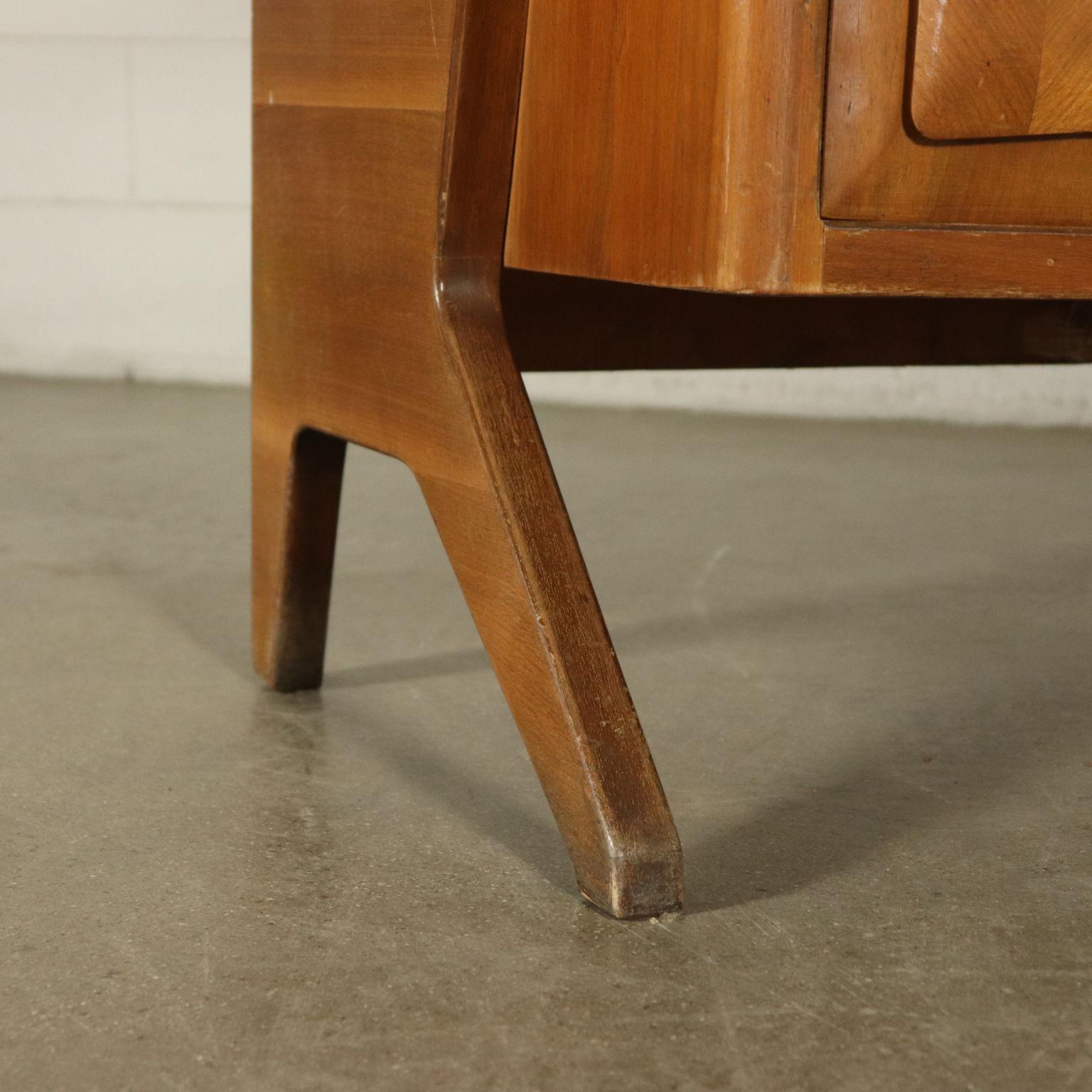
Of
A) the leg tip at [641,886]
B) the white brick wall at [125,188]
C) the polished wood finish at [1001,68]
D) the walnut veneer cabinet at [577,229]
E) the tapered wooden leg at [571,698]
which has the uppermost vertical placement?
the polished wood finish at [1001,68]

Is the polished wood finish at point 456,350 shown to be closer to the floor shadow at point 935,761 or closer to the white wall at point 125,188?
the floor shadow at point 935,761

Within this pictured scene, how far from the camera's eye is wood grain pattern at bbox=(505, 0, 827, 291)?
607 millimetres

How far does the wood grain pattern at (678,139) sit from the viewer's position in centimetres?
61

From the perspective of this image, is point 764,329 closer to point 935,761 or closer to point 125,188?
point 935,761

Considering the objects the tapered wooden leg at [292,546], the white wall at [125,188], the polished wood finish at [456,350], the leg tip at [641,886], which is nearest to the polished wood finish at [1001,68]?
the polished wood finish at [456,350]

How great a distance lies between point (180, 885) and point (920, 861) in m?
0.39

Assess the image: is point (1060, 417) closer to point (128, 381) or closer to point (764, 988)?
point (128, 381)

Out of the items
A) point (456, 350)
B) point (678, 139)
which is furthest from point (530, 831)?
point (678, 139)

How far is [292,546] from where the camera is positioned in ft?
3.45

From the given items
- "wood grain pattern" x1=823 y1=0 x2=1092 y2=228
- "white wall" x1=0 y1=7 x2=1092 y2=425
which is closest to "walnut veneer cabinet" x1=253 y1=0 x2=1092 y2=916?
"wood grain pattern" x1=823 y1=0 x2=1092 y2=228

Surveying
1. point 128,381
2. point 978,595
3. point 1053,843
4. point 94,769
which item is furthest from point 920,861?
point 128,381

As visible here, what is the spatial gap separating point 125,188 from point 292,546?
2.63 meters

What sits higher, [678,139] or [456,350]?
[678,139]

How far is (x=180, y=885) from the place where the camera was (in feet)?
2.46
